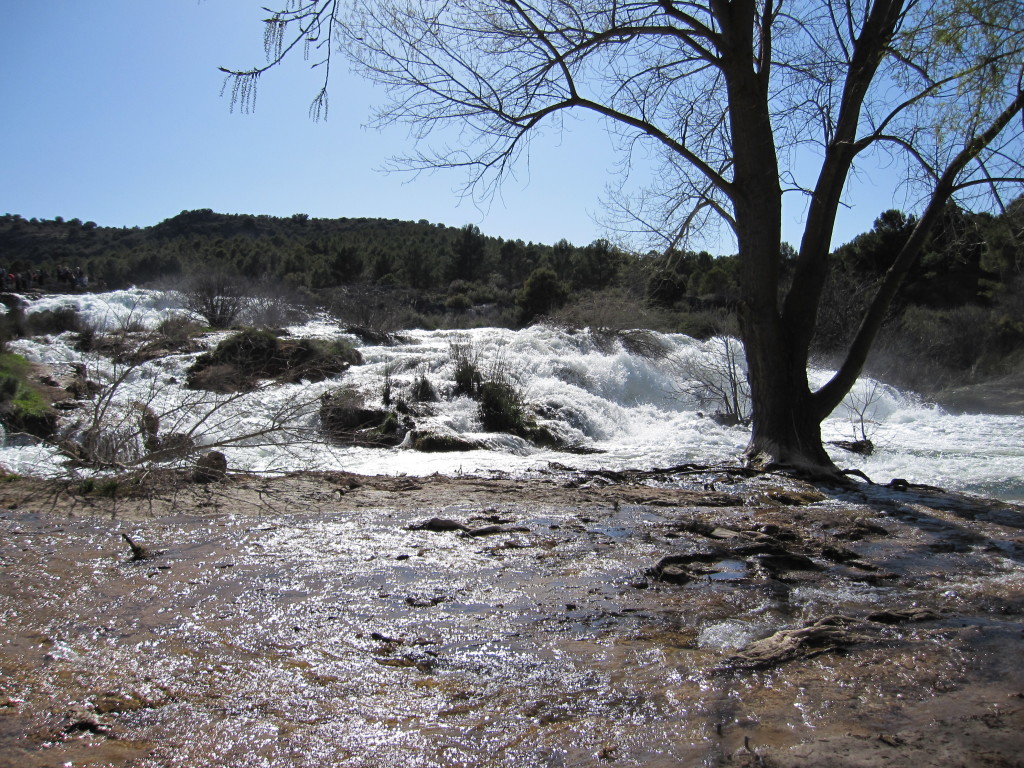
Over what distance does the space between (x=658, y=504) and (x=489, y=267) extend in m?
46.5

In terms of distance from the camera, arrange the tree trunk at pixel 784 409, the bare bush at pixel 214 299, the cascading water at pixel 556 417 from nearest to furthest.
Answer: the tree trunk at pixel 784 409, the cascading water at pixel 556 417, the bare bush at pixel 214 299

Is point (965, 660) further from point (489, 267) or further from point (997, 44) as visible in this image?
point (489, 267)

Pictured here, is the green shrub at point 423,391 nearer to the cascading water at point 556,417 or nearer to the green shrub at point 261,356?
the cascading water at point 556,417

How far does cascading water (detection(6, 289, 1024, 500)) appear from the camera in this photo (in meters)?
9.05

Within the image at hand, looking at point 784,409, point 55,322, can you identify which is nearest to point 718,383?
point 784,409

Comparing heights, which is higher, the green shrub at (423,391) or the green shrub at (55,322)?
the green shrub at (55,322)

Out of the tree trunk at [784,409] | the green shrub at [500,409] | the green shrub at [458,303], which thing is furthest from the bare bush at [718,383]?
the green shrub at [458,303]

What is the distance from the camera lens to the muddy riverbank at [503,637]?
7.52 ft

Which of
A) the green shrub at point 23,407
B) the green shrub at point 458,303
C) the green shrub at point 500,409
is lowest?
the green shrub at point 23,407

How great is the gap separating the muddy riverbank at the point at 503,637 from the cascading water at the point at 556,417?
1.65 m

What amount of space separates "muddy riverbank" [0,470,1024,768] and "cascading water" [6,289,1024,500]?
1.65 meters

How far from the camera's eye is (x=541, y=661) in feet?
9.73

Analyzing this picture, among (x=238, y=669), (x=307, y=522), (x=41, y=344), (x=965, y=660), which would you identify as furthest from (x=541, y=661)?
(x=41, y=344)

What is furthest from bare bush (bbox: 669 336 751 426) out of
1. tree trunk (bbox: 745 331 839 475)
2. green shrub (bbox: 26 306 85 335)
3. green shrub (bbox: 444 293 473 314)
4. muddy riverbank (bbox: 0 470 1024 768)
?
green shrub (bbox: 444 293 473 314)
